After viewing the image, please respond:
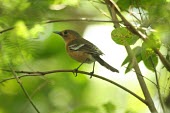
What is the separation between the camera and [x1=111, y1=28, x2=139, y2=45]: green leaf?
2.11 metres

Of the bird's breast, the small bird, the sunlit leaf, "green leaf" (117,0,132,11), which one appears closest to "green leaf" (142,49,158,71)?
"green leaf" (117,0,132,11)

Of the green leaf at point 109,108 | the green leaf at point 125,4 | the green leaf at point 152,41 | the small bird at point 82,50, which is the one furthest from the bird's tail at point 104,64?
the green leaf at point 152,41

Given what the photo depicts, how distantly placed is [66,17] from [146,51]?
40 centimetres

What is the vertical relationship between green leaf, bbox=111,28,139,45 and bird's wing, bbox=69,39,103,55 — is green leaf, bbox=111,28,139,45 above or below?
above

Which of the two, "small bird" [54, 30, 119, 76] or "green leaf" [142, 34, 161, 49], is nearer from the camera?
"green leaf" [142, 34, 161, 49]

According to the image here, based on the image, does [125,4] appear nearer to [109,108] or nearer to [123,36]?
[123,36]

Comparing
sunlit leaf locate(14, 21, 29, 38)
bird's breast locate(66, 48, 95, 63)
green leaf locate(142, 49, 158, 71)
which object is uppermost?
sunlit leaf locate(14, 21, 29, 38)

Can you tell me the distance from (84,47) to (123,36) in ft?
5.21

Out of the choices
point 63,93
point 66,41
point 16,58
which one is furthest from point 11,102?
point 16,58

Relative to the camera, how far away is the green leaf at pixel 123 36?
6.91 feet

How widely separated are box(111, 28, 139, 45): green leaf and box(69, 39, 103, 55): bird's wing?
3.56ft

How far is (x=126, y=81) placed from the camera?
3.24 meters

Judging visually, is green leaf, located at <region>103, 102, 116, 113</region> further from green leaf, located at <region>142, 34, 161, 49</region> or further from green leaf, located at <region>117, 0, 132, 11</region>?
green leaf, located at <region>117, 0, 132, 11</region>

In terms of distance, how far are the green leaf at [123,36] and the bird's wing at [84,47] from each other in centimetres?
109
